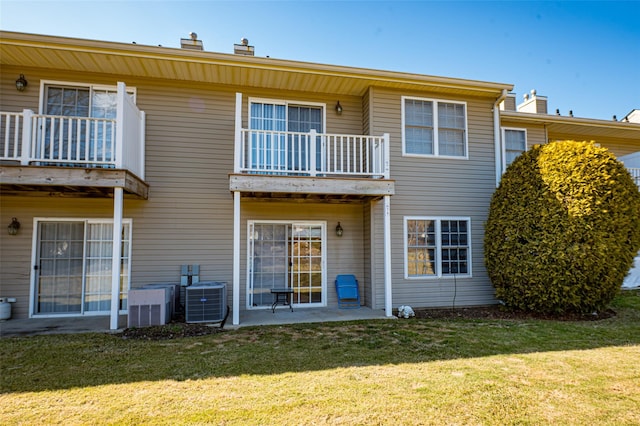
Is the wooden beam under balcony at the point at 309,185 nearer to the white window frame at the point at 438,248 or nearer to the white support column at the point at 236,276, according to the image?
the white support column at the point at 236,276

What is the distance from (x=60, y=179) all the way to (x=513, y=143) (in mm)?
10331

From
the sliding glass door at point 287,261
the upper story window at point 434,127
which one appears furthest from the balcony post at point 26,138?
the upper story window at point 434,127

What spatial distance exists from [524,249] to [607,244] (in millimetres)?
1368

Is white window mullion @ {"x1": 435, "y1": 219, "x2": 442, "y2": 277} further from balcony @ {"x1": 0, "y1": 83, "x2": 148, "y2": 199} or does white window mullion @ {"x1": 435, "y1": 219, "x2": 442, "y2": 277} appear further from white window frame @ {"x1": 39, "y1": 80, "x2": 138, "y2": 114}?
white window frame @ {"x1": 39, "y1": 80, "x2": 138, "y2": 114}

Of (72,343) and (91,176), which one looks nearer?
(72,343)

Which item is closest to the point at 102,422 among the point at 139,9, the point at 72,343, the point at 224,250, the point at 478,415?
the point at 72,343

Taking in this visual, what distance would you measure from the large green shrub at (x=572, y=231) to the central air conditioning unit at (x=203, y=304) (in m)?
5.88

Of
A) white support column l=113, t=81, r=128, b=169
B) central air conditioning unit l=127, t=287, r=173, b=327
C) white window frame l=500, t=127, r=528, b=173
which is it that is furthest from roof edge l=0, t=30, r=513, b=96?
central air conditioning unit l=127, t=287, r=173, b=327

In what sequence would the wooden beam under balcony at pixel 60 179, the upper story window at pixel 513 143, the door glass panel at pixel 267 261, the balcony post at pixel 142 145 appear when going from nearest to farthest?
the wooden beam under balcony at pixel 60 179 < the balcony post at pixel 142 145 < the door glass panel at pixel 267 261 < the upper story window at pixel 513 143

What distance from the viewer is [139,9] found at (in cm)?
775

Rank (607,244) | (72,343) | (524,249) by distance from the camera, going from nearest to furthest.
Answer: (72,343) → (607,244) → (524,249)

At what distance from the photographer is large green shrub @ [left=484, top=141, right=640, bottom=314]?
668cm

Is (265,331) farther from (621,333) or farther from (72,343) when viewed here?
(621,333)

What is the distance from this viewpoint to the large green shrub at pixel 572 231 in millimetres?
6684
